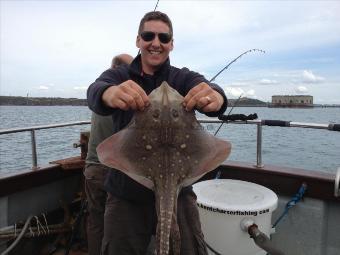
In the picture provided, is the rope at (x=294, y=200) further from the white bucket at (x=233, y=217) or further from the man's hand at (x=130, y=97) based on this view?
the man's hand at (x=130, y=97)

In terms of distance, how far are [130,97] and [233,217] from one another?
1.81m

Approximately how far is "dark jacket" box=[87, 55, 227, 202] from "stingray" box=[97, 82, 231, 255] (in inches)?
14.3

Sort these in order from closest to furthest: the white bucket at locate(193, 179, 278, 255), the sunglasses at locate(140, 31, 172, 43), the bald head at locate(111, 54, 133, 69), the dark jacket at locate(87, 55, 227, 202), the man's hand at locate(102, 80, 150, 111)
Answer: the man's hand at locate(102, 80, 150, 111), the dark jacket at locate(87, 55, 227, 202), the sunglasses at locate(140, 31, 172, 43), the white bucket at locate(193, 179, 278, 255), the bald head at locate(111, 54, 133, 69)

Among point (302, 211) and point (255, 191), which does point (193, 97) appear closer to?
point (255, 191)

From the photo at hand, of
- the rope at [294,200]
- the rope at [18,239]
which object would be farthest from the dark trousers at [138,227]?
the rope at [18,239]

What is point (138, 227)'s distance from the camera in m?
2.47

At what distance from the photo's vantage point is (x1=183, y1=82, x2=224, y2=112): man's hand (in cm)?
199

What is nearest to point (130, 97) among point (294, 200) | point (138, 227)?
point (138, 227)

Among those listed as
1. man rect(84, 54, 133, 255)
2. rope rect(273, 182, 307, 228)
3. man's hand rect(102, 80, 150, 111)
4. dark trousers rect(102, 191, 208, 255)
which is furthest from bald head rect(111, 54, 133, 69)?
rope rect(273, 182, 307, 228)

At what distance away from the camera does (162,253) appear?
1.83 m

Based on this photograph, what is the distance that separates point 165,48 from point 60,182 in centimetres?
311

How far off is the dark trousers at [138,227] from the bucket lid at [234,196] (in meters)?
0.72

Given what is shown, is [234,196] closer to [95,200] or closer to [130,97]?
[95,200]

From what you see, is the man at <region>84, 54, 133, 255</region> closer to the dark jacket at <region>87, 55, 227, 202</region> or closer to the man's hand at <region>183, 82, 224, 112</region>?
the dark jacket at <region>87, 55, 227, 202</region>
